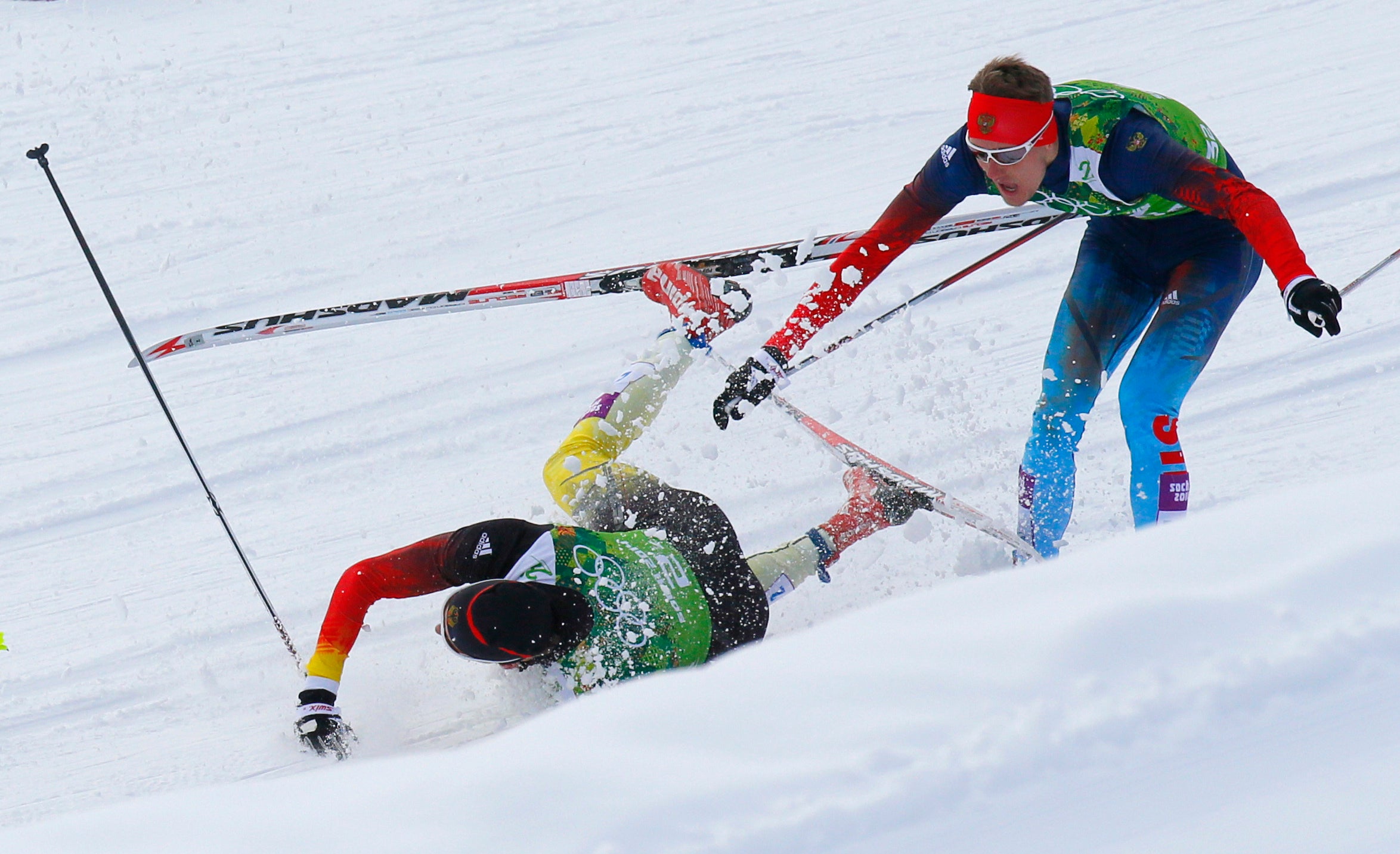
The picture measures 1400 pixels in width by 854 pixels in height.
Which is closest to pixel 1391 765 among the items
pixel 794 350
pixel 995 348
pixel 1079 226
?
pixel 794 350

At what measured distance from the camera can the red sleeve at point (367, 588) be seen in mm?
2785

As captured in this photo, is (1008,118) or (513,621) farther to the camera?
(1008,118)

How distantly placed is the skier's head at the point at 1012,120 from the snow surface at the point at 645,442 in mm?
1115

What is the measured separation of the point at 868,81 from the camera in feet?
21.5

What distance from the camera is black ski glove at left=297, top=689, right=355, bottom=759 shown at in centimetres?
281

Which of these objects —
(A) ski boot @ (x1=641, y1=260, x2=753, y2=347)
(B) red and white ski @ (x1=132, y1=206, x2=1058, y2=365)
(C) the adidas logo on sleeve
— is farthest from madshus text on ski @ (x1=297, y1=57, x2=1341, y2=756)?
(B) red and white ski @ (x1=132, y1=206, x2=1058, y2=365)

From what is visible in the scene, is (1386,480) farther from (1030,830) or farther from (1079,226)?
(1079,226)

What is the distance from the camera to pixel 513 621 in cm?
226

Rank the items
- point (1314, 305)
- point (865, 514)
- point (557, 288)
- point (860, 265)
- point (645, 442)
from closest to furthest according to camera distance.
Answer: point (1314, 305), point (860, 265), point (865, 514), point (645, 442), point (557, 288)

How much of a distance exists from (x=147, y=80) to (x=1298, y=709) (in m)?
7.57

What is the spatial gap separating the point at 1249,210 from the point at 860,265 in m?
1.08

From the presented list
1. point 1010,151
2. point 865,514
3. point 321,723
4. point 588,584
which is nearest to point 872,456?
point 865,514

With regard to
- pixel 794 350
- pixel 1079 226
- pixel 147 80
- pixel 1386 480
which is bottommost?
pixel 1386 480

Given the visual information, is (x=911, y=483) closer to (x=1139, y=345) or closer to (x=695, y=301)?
(x=1139, y=345)
